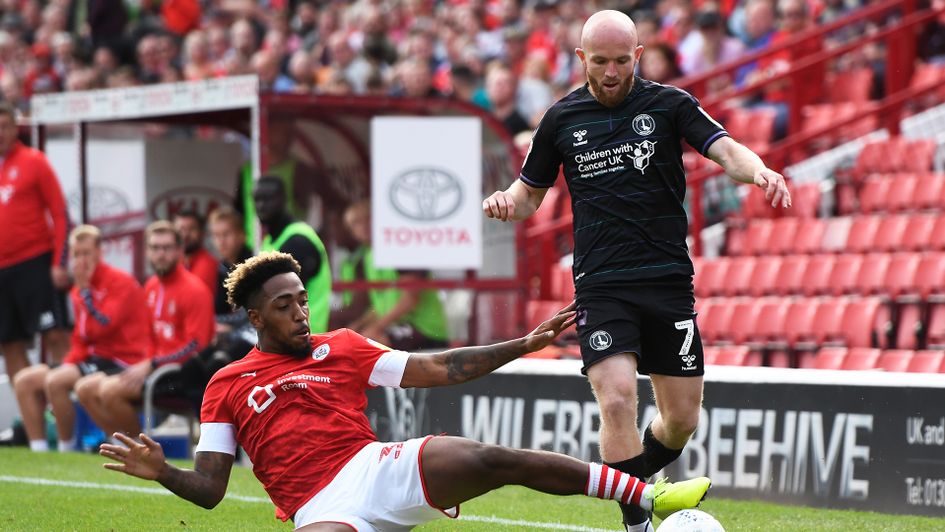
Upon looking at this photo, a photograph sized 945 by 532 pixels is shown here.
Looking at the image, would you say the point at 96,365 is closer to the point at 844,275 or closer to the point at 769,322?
the point at 769,322

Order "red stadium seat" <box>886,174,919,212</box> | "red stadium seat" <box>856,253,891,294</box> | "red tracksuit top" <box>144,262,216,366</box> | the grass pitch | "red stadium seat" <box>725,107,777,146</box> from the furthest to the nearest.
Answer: "red stadium seat" <box>725,107,777,146</box> < "red stadium seat" <box>886,174,919,212</box> < "red tracksuit top" <box>144,262,216,366</box> < "red stadium seat" <box>856,253,891,294</box> < the grass pitch

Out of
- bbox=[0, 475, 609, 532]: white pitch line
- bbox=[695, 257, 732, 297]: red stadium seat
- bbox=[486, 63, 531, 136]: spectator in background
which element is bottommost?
bbox=[0, 475, 609, 532]: white pitch line

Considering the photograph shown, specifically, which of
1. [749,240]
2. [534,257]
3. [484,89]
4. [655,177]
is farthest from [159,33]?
[655,177]

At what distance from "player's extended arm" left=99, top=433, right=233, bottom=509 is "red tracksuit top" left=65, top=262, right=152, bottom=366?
6173 mm

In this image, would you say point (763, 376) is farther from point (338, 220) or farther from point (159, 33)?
point (159, 33)

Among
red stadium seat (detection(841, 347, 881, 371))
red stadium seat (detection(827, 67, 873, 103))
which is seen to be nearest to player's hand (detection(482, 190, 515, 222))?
red stadium seat (detection(841, 347, 881, 371))

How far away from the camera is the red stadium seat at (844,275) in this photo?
36.5 ft

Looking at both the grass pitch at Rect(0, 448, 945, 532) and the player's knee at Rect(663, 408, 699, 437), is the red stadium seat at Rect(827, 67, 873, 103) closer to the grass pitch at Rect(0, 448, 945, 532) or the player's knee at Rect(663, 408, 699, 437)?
the grass pitch at Rect(0, 448, 945, 532)

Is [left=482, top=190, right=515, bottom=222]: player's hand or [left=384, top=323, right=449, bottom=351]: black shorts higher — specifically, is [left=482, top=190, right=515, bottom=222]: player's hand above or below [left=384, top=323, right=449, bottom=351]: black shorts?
above

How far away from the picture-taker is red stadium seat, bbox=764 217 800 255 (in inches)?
480

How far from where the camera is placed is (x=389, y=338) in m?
12.1

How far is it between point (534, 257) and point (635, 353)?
7.58m

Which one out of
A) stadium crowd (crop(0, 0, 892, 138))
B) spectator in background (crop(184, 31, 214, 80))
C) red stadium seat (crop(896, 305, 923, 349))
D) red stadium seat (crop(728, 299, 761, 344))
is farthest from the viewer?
spectator in background (crop(184, 31, 214, 80))

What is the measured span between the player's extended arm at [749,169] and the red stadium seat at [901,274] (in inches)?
195
